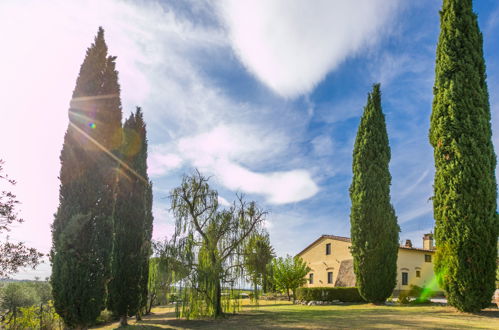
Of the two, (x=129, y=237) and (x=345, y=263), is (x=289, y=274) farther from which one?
Answer: (x=129, y=237)

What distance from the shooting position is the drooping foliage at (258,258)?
16.5 meters

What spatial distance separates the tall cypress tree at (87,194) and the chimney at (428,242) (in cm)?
3574

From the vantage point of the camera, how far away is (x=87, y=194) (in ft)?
39.4

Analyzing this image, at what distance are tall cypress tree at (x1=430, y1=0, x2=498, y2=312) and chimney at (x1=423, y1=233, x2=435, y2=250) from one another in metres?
24.9

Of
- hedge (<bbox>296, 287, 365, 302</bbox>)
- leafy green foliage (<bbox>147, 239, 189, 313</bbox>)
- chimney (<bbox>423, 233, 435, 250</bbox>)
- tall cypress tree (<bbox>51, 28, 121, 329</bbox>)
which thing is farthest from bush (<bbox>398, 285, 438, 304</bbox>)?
tall cypress tree (<bbox>51, 28, 121, 329</bbox>)

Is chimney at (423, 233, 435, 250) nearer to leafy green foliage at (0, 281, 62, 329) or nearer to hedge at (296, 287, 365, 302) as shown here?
hedge at (296, 287, 365, 302)

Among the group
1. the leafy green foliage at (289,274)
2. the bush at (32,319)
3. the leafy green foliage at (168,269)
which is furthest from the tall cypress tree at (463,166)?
the leafy green foliage at (289,274)

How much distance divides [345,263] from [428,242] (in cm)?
1019

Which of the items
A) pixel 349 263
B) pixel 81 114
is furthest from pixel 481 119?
pixel 349 263

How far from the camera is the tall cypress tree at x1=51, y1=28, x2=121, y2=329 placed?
11383 millimetres

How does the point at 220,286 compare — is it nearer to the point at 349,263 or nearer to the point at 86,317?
the point at 86,317

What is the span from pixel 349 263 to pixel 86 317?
93.6ft

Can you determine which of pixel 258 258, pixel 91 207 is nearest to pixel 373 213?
pixel 258 258

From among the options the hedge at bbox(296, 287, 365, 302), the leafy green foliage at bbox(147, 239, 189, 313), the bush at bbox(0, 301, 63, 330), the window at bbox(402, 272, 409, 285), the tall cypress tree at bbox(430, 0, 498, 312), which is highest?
the tall cypress tree at bbox(430, 0, 498, 312)
